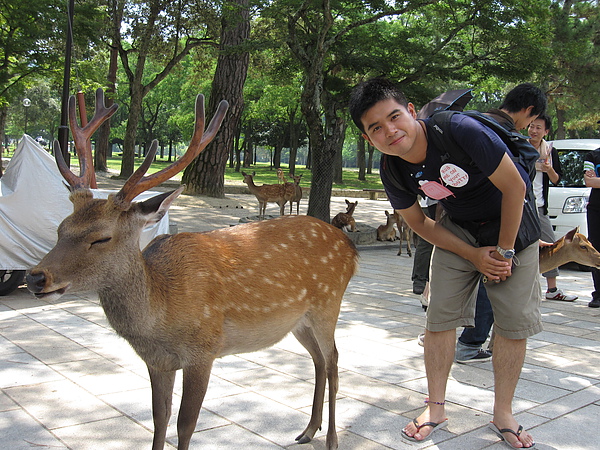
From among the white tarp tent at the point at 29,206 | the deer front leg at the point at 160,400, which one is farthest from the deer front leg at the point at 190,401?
the white tarp tent at the point at 29,206

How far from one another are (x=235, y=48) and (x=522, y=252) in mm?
9454

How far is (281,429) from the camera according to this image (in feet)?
11.1

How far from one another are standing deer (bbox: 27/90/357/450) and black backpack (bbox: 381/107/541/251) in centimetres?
78

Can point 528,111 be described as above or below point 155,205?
above

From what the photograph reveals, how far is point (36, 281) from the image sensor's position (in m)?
2.48

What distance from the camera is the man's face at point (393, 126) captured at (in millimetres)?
3068

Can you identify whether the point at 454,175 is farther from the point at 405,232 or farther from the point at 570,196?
the point at 405,232

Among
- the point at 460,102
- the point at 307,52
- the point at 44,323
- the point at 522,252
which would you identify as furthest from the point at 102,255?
the point at 307,52

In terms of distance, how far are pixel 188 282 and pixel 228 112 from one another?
45.8ft

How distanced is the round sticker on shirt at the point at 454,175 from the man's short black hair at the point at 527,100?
132 centimetres

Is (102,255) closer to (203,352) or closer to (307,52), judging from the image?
(203,352)

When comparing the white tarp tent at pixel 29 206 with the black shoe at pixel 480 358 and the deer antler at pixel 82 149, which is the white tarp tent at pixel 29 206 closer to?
the deer antler at pixel 82 149

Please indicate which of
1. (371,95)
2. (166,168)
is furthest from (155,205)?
(371,95)

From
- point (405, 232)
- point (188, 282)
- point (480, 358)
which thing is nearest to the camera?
point (188, 282)
